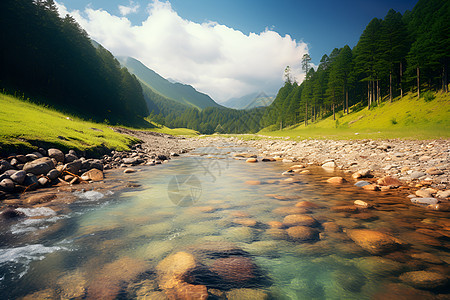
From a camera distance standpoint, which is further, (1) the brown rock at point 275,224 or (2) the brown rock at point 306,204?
(2) the brown rock at point 306,204

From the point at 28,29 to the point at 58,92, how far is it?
10.9 meters

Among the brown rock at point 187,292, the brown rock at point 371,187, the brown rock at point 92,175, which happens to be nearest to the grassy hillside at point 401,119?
the brown rock at point 371,187

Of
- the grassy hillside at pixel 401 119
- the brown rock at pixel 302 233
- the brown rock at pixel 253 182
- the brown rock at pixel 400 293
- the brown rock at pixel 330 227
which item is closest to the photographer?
the brown rock at pixel 400 293

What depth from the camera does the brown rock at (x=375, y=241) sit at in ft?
11.1

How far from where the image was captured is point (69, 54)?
4150 centimetres

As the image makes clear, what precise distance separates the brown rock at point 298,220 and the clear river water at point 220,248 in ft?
0.56

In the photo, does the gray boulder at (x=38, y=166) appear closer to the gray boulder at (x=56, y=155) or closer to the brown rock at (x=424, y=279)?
the gray boulder at (x=56, y=155)

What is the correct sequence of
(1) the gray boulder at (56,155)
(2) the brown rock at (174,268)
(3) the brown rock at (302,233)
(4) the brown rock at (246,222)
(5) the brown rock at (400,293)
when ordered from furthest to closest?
(1) the gray boulder at (56,155) < (4) the brown rock at (246,222) < (3) the brown rock at (302,233) < (2) the brown rock at (174,268) < (5) the brown rock at (400,293)

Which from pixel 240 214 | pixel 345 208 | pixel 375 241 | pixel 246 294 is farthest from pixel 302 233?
pixel 345 208

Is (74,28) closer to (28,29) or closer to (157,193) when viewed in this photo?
(28,29)

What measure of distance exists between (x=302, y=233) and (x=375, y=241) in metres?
1.26

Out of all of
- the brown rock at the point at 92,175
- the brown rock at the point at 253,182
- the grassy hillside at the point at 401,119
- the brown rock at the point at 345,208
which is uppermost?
the grassy hillside at the point at 401,119

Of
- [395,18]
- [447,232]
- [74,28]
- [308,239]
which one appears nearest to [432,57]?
[395,18]

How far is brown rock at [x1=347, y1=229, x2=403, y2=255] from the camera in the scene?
134 inches
